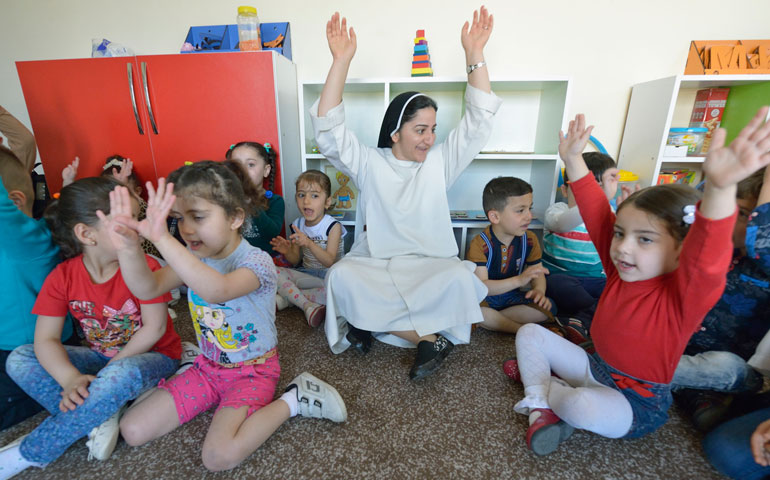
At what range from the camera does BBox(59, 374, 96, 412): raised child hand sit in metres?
0.88

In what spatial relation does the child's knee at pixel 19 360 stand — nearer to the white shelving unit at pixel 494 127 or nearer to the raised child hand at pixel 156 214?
the raised child hand at pixel 156 214

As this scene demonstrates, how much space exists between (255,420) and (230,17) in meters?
2.27

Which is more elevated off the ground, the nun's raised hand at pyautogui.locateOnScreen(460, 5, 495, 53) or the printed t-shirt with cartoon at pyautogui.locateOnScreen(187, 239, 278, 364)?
the nun's raised hand at pyautogui.locateOnScreen(460, 5, 495, 53)

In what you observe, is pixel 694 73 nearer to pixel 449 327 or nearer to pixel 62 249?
pixel 449 327

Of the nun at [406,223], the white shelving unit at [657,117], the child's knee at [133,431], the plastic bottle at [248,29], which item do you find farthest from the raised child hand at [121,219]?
the white shelving unit at [657,117]

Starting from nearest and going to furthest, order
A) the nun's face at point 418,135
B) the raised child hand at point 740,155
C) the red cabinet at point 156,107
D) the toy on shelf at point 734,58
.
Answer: the raised child hand at point 740,155
the nun's face at point 418,135
the toy on shelf at point 734,58
the red cabinet at point 156,107

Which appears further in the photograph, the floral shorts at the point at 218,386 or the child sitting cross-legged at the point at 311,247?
the child sitting cross-legged at the point at 311,247

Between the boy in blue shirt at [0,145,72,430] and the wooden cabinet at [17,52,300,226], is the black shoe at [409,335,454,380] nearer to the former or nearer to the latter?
the boy in blue shirt at [0,145,72,430]

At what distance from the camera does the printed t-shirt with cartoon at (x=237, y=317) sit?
988 millimetres

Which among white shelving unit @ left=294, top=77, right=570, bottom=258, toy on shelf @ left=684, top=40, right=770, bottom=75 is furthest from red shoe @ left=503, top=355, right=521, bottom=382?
toy on shelf @ left=684, top=40, right=770, bottom=75

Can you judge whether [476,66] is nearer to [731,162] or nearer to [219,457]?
[731,162]

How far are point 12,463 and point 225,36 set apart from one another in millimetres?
2215

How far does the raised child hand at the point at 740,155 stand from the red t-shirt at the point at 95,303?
1255 millimetres

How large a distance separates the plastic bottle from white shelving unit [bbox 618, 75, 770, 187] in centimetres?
213
